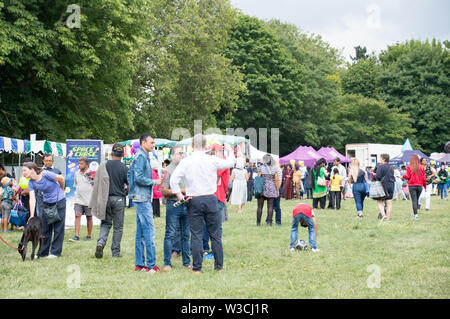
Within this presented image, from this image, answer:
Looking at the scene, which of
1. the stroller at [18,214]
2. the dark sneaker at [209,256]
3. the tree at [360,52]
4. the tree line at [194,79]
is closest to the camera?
the dark sneaker at [209,256]

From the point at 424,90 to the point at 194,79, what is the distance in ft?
104

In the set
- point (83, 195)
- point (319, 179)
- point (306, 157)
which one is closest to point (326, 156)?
point (306, 157)

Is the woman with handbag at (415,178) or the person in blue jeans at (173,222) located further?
the woman with handbag at (415,178)

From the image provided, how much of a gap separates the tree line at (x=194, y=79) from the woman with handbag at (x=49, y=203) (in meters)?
9.76

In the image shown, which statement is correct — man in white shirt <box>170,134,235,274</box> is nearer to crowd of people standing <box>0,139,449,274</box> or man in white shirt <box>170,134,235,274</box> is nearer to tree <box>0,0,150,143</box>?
crowd of people standing <box>0,139,449,274</box>

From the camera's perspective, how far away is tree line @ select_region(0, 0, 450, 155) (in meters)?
19.6

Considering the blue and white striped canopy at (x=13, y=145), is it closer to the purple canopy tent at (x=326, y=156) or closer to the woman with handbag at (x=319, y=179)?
the woman with handbag at (x=319, y=179)

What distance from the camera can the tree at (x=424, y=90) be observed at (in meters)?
51.8

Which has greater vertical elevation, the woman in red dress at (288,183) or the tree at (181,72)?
the tree at (181,72)

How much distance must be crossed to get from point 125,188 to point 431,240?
618 centimetres

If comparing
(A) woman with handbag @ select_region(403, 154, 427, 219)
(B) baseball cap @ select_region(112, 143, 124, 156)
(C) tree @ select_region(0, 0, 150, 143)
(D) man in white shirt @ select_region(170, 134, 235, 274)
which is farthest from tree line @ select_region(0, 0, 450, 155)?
(A) woman with handbag @ select_region(403, 154, 427, 219)

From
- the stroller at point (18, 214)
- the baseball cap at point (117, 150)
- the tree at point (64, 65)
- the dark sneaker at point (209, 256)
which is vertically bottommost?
the dark sneaker at point (209, 256)

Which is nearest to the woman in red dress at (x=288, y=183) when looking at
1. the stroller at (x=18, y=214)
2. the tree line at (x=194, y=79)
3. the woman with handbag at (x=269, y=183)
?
the tree line at (x=194, y=79)

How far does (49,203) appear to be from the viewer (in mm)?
8406
